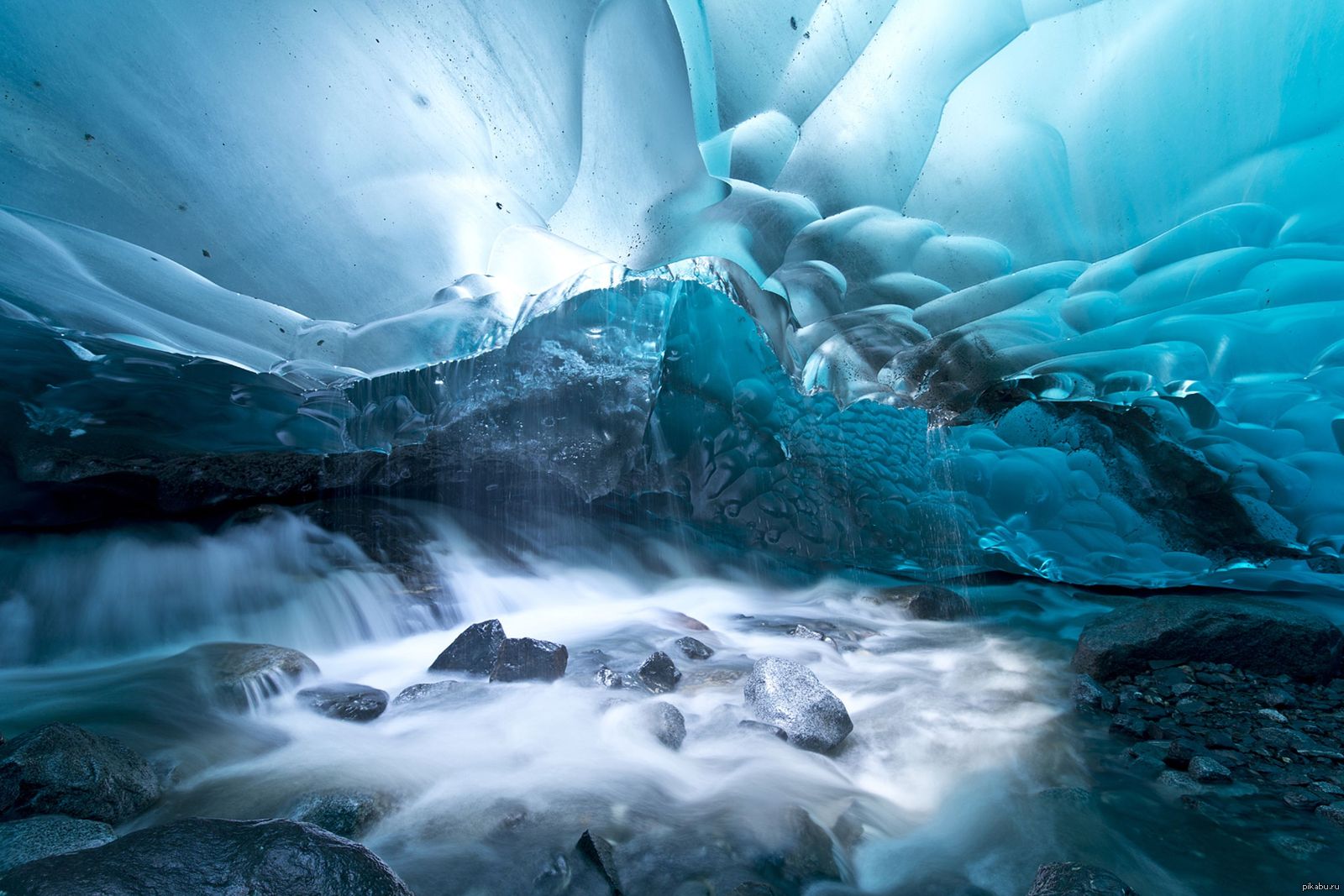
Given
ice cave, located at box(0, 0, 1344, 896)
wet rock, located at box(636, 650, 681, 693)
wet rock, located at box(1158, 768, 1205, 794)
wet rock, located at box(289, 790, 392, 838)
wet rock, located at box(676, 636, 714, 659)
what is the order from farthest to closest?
wet rock, located at box(676, 636, 714, 659) → wet rock, located at box(636, 650, 681, 693) → wet rock, located at box(1158, 768, 1205, 794) → ice cave, located at box(0, 0, 1344, 896) → wet rock, located at box(289, 790, 392, 838)

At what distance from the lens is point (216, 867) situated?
1572 mm

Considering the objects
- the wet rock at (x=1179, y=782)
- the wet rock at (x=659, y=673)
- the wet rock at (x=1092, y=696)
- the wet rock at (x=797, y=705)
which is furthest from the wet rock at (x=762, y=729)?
the wet rock at (x=1092, y=696)

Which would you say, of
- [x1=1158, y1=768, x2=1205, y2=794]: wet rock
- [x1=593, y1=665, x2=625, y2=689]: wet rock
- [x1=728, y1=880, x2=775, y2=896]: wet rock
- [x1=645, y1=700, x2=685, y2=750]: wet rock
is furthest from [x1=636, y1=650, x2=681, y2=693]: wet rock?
[x1=1158, y1=768, x2=1205, y2=794]: wet rock

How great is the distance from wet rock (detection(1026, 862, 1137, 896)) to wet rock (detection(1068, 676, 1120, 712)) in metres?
2.21

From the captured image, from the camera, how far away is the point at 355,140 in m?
3.65

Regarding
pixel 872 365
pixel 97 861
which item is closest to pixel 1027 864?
pixel 97 861

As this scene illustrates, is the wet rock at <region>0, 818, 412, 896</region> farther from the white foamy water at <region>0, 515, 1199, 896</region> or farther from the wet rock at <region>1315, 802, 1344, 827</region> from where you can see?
the wet rock at <region>1315, 802, 1344, 827</region>

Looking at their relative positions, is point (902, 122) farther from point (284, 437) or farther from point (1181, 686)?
point (284, 437)

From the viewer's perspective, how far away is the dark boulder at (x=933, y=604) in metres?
6.45

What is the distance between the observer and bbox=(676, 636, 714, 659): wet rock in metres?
4.82

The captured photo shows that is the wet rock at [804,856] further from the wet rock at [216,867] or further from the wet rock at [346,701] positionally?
the wet rock at [346,701]

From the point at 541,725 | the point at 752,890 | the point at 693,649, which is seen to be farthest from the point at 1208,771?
the point at 541,725

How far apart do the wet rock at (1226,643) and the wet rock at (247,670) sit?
5.06m

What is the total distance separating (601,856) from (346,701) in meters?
2.01
